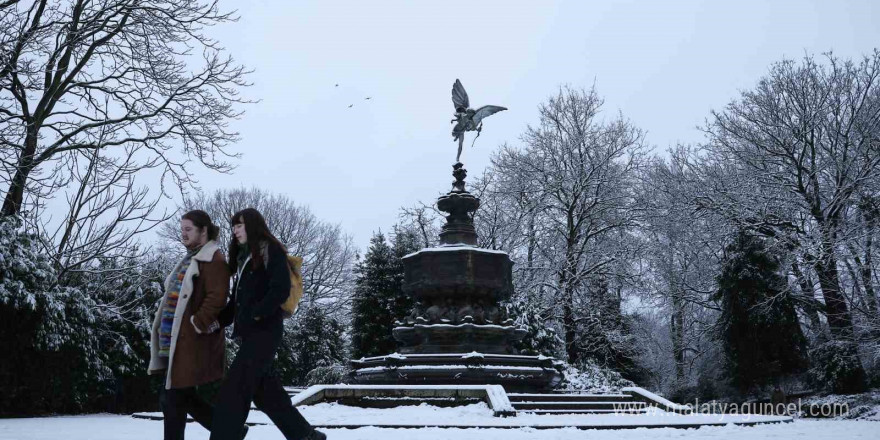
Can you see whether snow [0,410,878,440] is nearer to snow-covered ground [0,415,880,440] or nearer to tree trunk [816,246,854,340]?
snow-covered ground [0,415,880,440]

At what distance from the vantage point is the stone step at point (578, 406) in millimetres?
9273

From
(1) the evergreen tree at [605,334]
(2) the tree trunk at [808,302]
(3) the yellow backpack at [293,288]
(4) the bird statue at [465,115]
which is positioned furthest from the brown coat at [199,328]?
(1) the evergreen tree at [605,334]

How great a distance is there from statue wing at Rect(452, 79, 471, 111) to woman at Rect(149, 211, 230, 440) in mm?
10208

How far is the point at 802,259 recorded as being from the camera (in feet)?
63.4

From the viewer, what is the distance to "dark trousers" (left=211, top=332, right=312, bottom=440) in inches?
150

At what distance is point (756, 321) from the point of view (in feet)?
62.4

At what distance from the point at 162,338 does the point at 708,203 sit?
67.3ft

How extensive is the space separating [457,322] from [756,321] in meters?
11.3

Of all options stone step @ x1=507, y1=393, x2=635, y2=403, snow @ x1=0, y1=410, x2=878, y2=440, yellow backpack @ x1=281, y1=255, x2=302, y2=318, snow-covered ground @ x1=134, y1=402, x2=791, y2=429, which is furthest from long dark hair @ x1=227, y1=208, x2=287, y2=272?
stone step @ x1=507, y1=393, x2=635, y2=403

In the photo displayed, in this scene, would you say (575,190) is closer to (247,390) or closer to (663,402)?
(663,402)

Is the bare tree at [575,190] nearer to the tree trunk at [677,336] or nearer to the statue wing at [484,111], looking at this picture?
the tree trunk at [677,336]

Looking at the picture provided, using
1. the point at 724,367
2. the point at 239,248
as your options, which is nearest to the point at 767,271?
the point at 724,367

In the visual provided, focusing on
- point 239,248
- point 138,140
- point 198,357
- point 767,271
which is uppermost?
point 138,140

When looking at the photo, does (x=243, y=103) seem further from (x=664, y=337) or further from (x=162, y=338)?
(x=664, y=337)
